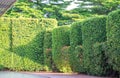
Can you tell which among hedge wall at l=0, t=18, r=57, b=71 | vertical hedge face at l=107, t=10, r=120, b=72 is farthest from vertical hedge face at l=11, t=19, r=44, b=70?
vertical hedge face at l=107, t=10, r=120, b=72

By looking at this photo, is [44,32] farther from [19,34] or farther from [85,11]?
[85,11]

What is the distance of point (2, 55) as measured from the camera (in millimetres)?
18609

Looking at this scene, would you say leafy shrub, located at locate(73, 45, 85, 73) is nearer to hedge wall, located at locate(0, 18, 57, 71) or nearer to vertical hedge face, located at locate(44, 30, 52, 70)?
vertical hedge face, located at locate(44, 30, 52, 70)

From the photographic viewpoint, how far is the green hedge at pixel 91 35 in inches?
491

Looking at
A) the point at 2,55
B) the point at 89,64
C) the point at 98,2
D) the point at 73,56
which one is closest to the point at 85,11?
the point at 98,2

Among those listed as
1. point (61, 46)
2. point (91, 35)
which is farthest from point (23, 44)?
point (91, 35)

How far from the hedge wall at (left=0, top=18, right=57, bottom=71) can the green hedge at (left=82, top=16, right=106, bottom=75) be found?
5771 millimetres

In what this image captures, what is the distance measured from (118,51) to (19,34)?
9853mm

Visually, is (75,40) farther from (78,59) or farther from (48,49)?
(48,49)

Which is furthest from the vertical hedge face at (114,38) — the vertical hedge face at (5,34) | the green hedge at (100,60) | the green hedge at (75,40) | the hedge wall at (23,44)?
the vertical hedge face at (5,34)

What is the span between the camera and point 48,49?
1864cm

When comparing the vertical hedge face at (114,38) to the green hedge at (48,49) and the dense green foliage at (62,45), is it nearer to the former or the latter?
the dense green foliage at (62,45)

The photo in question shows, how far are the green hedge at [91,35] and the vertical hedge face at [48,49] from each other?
16.2ft

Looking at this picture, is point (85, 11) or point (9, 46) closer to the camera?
point (9, 46)
